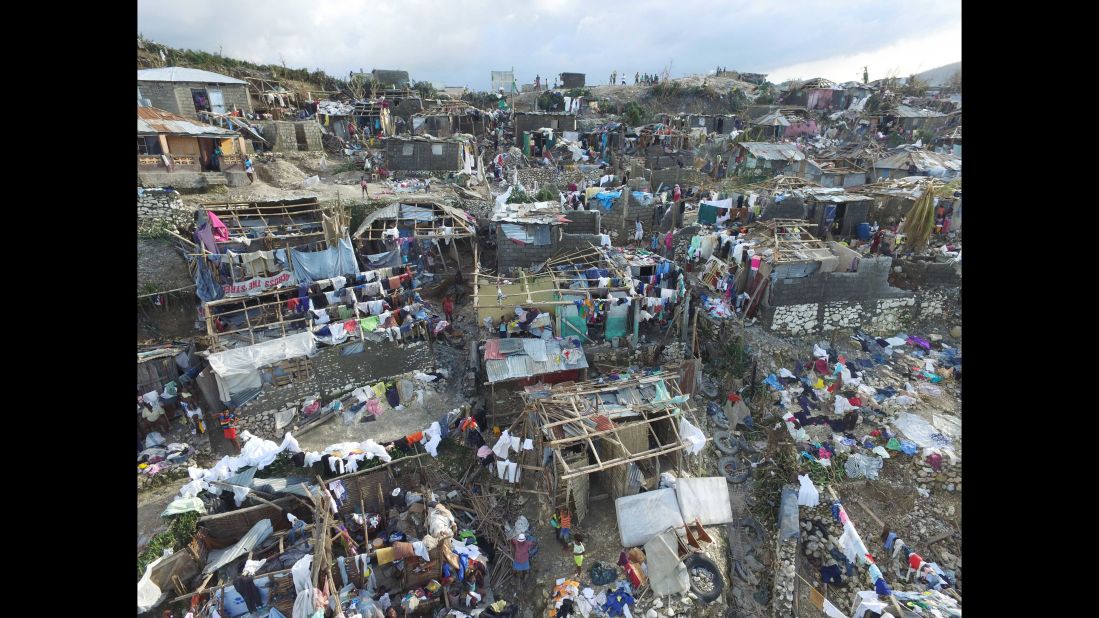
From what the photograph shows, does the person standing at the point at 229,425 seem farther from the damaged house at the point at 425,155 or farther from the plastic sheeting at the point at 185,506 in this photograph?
the damaged house at the point at 425,155

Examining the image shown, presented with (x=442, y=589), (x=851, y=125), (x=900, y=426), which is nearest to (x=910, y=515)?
(x=900, y=426)

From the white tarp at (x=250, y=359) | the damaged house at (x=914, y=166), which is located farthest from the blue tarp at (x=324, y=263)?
the damaged house at (x=914, y=166)

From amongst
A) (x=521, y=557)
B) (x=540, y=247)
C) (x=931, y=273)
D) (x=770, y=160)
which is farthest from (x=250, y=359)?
(x=770, y=160)

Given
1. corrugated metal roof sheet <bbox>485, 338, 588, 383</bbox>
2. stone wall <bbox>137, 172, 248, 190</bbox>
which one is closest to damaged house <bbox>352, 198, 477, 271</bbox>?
corrugated metal roof sheet <bbox>485, 338, 588, 383</bbox>

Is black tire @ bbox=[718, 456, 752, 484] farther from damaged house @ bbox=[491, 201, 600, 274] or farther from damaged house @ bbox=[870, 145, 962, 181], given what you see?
damaged house @ bbox=[870, 145, 962, 181]

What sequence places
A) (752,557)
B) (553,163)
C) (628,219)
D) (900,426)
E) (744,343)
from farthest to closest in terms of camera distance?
1. (553,163)
2. (628,219)
3. (744,343)
4. (900,426)
5. (752,557)
